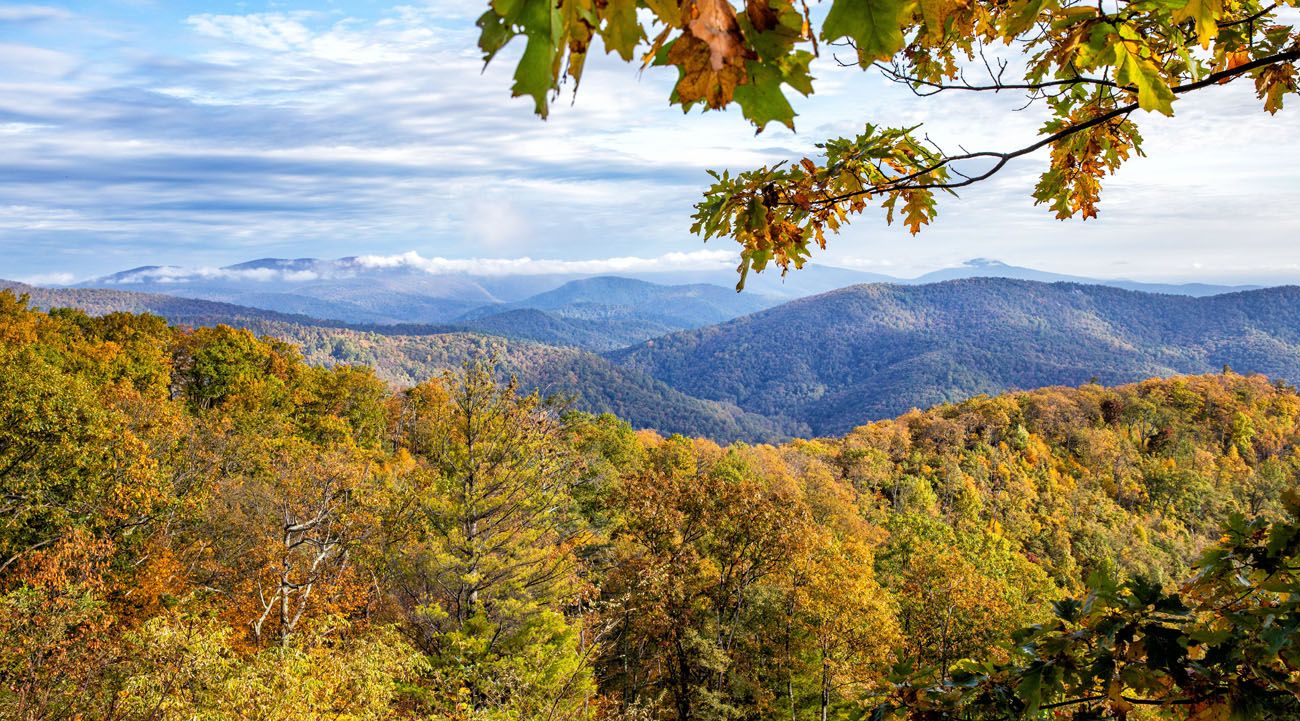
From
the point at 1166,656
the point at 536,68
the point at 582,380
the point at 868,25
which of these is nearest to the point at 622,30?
the point at 536,68

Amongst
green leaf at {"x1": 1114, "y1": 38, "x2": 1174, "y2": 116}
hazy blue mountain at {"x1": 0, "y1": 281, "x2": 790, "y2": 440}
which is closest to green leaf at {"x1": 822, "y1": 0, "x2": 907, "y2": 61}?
green leaf at {"x1": 1114, "y1": 38, "x2": 1174, "y2": 116}

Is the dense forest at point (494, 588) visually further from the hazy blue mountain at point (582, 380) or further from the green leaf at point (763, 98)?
the hazy blue mountain at point (582, 380)

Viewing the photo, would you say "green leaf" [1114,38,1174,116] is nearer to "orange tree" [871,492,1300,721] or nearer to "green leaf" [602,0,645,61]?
"orange tree" [871,492,1300,721]

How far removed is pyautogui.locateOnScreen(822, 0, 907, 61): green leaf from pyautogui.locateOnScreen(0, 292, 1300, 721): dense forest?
171 centimetres

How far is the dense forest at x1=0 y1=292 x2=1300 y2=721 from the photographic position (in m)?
2.03

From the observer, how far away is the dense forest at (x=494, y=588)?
6.66ft

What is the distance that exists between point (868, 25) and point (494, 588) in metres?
12.9

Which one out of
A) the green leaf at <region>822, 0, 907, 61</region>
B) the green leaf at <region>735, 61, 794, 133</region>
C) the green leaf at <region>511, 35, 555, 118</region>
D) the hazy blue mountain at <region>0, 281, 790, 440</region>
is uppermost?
the green leaf at <region>822, 0, 907, 61</region>

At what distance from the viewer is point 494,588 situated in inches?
489

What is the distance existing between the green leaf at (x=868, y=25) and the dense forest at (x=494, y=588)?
171 centimetres

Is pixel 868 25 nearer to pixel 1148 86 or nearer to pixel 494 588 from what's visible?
pixel 1148 86

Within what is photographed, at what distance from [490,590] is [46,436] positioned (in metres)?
10.3

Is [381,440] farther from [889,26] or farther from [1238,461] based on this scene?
[1238,461]

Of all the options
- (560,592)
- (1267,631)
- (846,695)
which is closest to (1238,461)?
(846,695)
